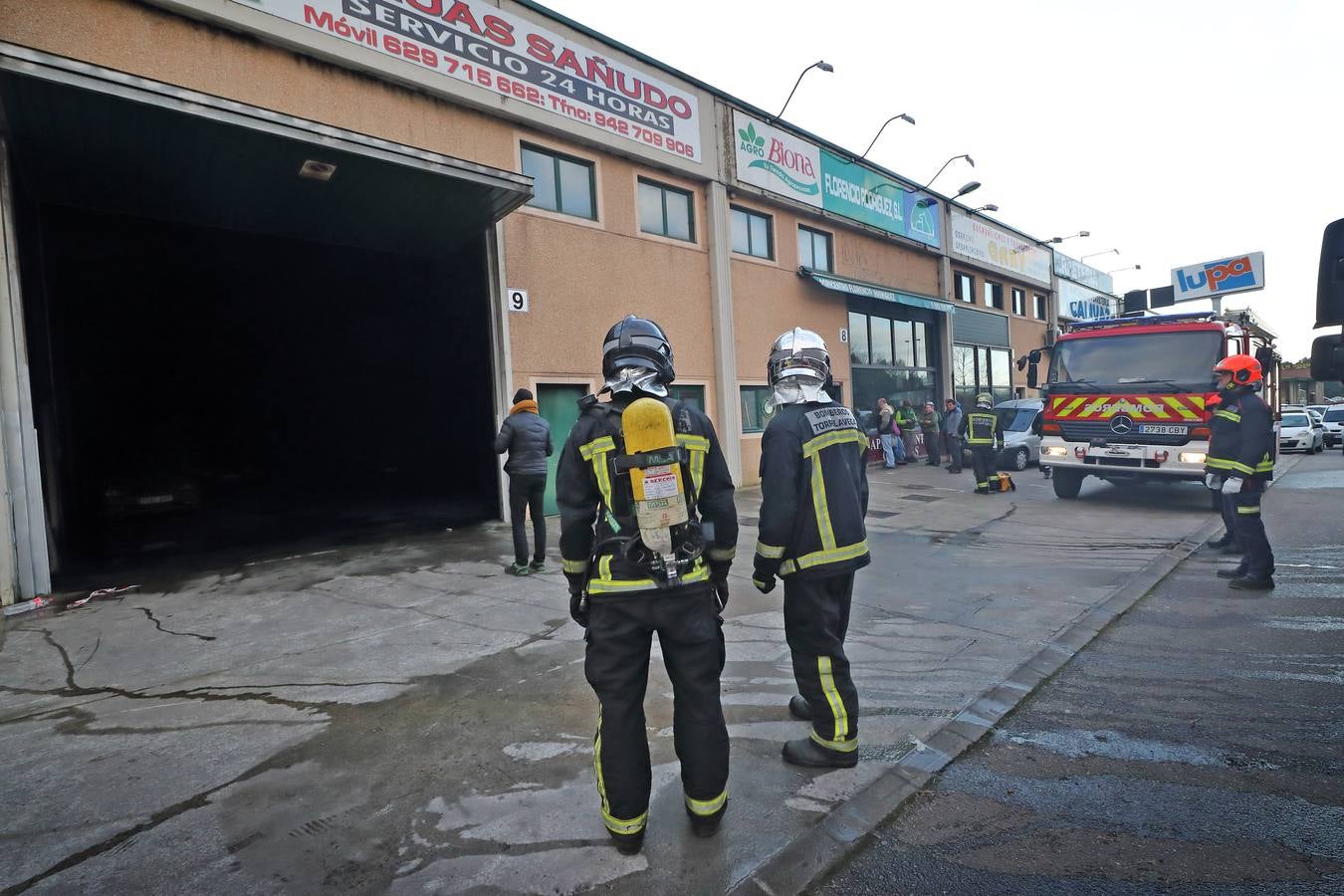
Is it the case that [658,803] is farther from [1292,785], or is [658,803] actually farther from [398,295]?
[398,295]

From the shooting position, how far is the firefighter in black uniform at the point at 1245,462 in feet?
19.9

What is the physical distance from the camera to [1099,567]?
704cm

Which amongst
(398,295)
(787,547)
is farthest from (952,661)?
(398,295)

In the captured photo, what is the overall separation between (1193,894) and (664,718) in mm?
2264

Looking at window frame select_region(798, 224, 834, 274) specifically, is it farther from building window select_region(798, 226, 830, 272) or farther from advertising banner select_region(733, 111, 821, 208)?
advertising banner select_region(733, 111, 821, 208)

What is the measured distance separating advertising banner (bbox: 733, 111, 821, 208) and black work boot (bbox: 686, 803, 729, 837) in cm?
1318

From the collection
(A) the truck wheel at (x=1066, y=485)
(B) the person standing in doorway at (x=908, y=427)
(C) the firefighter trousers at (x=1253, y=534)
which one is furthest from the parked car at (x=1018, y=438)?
(C) the firefighter trousers at (x=1253, y=534)

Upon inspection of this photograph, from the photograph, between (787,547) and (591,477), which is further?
(787,547)

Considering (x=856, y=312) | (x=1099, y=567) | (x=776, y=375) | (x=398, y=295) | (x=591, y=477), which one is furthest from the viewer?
(x=856, y=312)

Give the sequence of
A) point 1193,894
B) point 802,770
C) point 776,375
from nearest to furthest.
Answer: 1. point 1193,894
2. point 802,770
3. point 776,375

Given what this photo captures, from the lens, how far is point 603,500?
2713mm

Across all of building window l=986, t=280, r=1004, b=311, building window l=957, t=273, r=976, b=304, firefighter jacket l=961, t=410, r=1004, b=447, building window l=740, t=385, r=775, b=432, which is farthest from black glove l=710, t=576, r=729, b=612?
building window l=986, t=280, r=1004, b=311

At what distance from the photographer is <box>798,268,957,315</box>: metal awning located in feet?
50.6

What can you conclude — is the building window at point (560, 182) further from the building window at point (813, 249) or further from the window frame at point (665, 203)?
the building window at point (813, 249)
